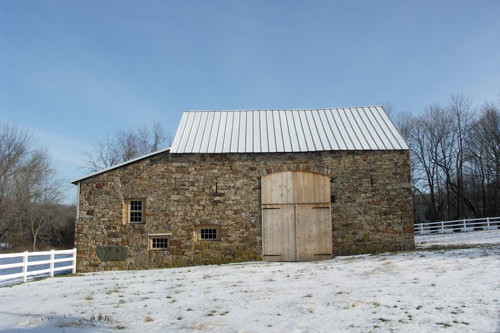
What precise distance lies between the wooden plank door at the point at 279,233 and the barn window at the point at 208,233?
1.67 metres

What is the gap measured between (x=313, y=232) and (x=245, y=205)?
2.59 m

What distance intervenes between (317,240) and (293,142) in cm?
370

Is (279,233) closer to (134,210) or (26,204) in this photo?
(134,210)

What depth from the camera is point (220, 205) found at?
44.6 ft

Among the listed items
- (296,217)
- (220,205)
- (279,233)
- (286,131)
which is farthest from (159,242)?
(286,131)

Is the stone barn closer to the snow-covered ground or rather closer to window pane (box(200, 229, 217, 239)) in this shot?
window pane (box(200, 229, 217, 239))

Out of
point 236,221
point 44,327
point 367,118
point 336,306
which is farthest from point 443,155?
point 44,327

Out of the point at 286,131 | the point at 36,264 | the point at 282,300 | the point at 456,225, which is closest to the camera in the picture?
the point at 282,300

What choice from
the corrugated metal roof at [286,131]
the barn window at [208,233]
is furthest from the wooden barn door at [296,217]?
the barn window at [208,233]

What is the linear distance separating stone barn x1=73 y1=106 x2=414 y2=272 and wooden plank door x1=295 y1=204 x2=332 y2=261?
35mm

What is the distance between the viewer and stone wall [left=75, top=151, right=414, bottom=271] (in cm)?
1335

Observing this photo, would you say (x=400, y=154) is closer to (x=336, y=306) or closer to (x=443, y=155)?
(x=336, y=306)

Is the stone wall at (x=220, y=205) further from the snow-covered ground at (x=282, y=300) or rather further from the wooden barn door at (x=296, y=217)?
the snow-covered ground at (x=282, y=300)

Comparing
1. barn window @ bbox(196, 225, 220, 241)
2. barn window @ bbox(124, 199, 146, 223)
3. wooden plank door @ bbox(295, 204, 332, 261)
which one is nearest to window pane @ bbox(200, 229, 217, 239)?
barn window @ bbox(196, 225, 220, 241)
